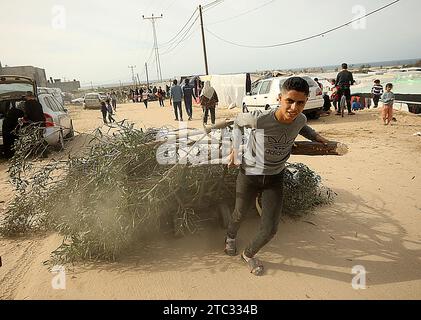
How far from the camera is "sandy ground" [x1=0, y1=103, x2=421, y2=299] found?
2.67 meters

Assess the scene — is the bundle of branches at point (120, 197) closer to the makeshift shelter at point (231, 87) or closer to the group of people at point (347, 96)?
the group of people at point (347, 96)

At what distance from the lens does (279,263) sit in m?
3.05

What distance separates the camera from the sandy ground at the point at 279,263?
267 cm

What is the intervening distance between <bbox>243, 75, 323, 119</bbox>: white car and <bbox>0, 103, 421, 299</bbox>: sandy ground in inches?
276

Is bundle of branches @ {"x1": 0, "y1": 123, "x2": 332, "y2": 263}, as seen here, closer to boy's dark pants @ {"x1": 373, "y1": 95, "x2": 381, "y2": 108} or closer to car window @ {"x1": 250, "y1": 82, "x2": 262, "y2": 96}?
car window @ {"x1": 250, "y1": 82, "x2": 262, "y2": 96}

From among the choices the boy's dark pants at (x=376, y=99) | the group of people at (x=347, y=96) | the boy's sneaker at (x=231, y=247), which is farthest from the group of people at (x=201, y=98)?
the boy's sneaker at (x=231, y=247)

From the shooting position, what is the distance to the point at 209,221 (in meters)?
3.79

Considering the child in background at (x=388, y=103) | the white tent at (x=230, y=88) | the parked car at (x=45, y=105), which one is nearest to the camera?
the parked car at (x=45, y=105)

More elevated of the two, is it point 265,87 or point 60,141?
point 265,87

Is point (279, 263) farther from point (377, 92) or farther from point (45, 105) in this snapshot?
point (377, 92)

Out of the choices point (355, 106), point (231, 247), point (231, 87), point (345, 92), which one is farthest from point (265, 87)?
point (231, 247)

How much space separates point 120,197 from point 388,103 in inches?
375

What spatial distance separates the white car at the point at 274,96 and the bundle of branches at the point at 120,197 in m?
7.52

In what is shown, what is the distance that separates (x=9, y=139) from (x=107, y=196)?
5970 millimetres
